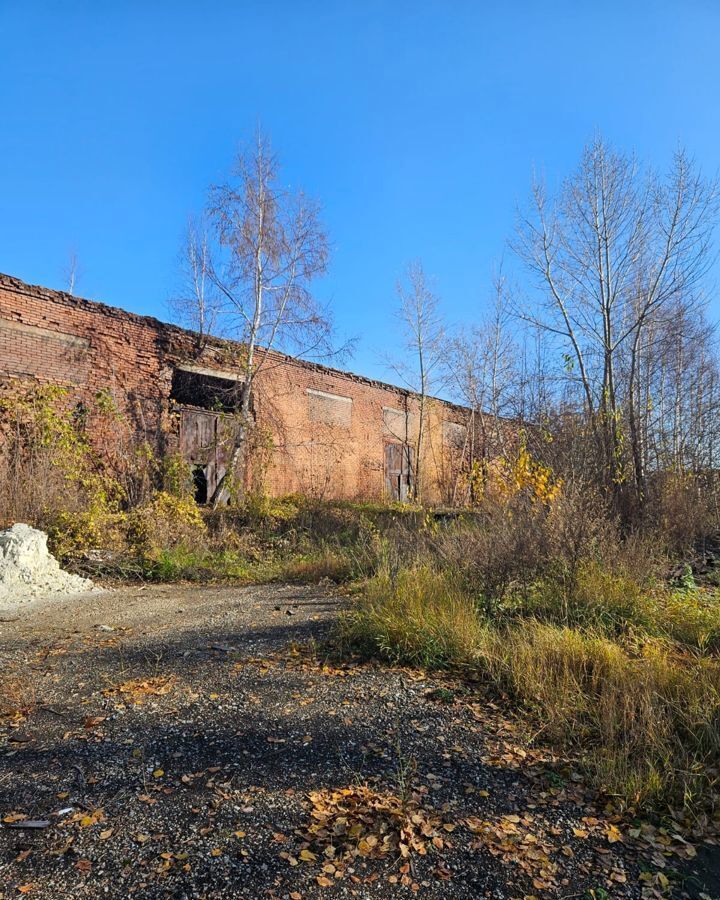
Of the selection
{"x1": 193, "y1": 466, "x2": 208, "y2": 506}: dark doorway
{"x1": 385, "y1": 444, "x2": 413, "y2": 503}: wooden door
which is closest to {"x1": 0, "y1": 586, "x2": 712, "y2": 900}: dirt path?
{"x1": 193, "y1": 466, "x2": 208, "y2": 506}: dark doorway

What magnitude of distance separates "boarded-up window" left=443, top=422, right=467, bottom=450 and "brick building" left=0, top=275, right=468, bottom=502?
48.0 inches

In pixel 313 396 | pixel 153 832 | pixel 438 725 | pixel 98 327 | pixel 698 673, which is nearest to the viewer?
pixel 153 832

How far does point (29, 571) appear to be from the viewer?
287 inches

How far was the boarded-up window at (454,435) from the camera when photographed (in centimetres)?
2214

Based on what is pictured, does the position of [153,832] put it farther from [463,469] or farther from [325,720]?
[463,469]

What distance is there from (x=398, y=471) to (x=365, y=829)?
17971 millimetres

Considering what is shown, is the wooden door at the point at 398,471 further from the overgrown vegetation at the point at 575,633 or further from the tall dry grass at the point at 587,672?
the tall dry grass at the point at 587,672

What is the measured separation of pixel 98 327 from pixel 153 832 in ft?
36.9

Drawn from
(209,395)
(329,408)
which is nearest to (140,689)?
(209,395)

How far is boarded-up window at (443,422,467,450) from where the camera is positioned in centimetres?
2214

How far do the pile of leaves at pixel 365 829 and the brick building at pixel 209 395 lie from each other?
33.6 feet

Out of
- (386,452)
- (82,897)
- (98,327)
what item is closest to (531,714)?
(82,897)

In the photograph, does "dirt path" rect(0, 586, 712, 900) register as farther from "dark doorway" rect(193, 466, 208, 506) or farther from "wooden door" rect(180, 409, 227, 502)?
"dark doorway" rect(193, 466, 208, 506)

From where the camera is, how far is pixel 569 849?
2.50m
